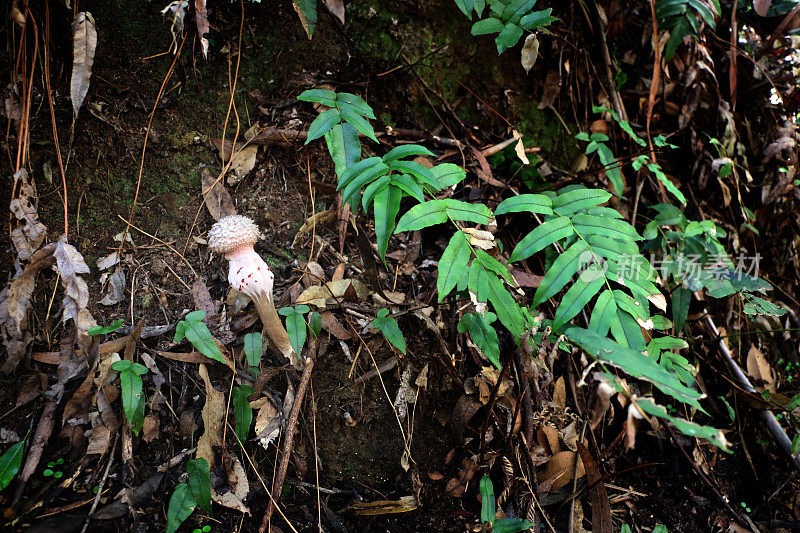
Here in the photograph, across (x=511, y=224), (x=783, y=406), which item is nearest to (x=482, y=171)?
(x=511, y=224)

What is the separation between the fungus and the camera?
206cm

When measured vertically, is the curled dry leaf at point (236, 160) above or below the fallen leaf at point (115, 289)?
above

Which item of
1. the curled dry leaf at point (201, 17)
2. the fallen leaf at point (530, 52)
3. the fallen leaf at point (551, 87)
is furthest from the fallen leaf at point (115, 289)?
the fallen leaf at point (551, 87)

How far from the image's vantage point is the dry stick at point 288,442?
1870mm

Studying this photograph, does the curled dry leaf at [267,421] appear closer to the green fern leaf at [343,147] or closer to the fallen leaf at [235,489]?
the fallen leaf at [235,489]

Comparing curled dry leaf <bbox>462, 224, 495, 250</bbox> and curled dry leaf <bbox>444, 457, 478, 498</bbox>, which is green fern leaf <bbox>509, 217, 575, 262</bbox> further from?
curled dry leaf <bbox>444, 457, 478, 498</bbox>

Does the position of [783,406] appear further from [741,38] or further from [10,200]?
[10,200]

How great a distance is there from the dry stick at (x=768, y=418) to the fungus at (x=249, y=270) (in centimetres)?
242

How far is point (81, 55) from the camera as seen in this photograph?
2102 millimetres

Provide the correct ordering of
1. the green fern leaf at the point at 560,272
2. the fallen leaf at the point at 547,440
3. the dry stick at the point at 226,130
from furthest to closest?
the dry stick at the point at 226,130
the fallen leaf at the point at 547,440
the green fern leaf at the point at 560,272

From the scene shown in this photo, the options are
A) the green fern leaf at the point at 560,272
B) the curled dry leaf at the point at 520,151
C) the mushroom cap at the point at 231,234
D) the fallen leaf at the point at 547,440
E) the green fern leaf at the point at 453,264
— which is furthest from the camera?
the curled dry leaf at the point at 520,151

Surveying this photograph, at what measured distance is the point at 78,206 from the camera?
2.20 metres

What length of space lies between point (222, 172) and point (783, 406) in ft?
11.1

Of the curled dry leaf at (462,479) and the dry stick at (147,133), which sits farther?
the dry stick at (147,133)
